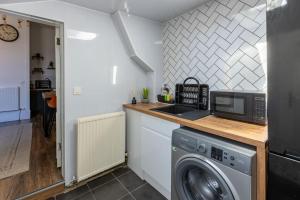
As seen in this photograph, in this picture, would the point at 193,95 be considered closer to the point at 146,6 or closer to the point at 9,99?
the point at 146,6

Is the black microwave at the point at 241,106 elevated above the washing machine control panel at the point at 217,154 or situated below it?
above

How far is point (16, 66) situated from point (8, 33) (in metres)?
0.83

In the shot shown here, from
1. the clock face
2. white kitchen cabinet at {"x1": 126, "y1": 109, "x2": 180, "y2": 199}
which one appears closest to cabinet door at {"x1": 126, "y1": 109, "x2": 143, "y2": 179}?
white kitchen cabinet at {"x1": 126, "y1": 109, "x2": 180, "y2": 199}

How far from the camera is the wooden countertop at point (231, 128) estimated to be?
3.43ft

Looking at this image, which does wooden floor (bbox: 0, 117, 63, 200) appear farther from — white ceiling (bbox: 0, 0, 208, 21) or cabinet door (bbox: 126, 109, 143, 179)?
white ceiling (bbox: 0, 0, 208, 21)

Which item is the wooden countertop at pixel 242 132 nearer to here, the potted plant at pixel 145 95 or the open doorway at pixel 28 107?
the potted plant at pixel 145 95

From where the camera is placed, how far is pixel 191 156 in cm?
130

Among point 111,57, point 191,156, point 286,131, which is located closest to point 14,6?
point 111,57

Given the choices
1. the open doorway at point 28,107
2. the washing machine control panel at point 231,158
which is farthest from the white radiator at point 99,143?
the washing machine control panel at point 231,158

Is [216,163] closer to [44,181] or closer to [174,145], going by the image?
[174,145]

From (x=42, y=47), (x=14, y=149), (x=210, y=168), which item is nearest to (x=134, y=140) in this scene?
(x=210, y=168)

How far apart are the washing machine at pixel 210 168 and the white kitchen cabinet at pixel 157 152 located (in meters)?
0.19

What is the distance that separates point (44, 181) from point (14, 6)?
1.88 meters

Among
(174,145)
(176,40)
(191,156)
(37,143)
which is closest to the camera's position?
(191,156)
